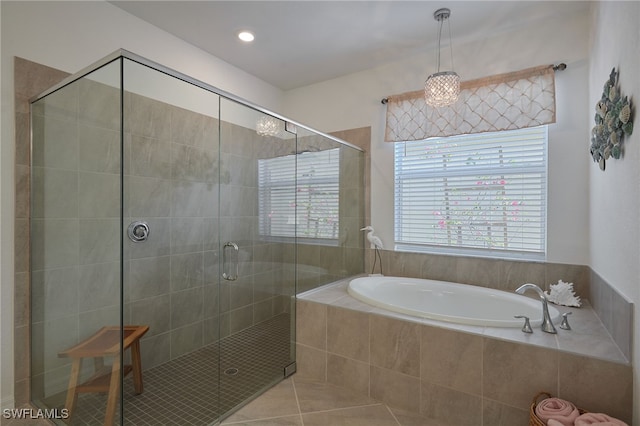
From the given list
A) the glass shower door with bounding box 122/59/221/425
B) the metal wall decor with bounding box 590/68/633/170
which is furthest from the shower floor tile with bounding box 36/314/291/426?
the metal wall decor with bounding box 590/68/633/170

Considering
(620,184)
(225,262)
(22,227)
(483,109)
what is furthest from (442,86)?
(22,227)

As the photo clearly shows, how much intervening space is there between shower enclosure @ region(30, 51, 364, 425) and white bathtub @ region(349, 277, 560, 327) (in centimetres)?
73

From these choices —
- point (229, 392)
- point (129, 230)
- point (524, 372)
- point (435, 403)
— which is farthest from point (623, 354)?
point (129, 230)

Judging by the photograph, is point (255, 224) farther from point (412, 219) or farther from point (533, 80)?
point (533, 80)

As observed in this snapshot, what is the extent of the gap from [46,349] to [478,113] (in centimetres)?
342

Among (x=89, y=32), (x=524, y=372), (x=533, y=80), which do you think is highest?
(x=89, y=32)

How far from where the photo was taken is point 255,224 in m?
2.24

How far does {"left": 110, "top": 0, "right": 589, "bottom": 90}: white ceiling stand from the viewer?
7.62ft

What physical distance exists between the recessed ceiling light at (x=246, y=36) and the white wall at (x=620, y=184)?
2369 millimetres

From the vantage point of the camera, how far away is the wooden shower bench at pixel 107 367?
1.45m

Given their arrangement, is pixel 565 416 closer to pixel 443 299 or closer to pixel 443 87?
pixel 443 299

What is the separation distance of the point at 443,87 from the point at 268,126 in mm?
1274

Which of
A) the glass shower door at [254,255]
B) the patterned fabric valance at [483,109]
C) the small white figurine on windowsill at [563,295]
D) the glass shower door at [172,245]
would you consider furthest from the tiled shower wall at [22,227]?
the small white figurine on windowsill at [563,295]

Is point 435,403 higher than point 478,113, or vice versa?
point 478,113
